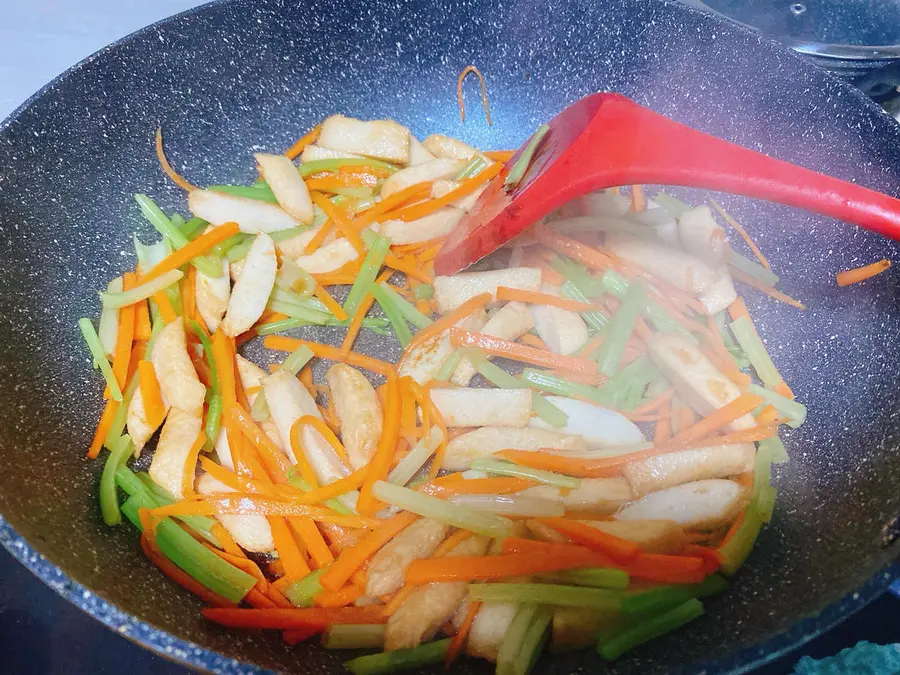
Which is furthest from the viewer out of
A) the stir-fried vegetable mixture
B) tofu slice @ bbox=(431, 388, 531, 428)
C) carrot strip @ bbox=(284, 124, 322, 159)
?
carrot strip @ bbox=(284, 124, 322, 159)

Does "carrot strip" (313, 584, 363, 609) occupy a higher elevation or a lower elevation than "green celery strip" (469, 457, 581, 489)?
higher

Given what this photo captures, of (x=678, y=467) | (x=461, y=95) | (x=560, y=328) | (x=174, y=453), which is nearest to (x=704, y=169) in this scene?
(x=560, y=328)

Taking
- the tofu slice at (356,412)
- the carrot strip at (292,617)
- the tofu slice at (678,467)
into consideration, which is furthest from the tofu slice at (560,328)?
the carrot strip at (292,617)

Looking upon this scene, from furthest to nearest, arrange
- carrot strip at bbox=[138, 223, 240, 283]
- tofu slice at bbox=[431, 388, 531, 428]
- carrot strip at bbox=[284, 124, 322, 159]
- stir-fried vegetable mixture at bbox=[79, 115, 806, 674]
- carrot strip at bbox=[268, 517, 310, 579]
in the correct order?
carrot strip at bbox=[284, 124, 322, 159] < carrot strip at bbox=[138, 223, 240, 283] < tofu slice at bbox=[431, 388, 531, 428] < carrot strip at bbox=[268, 517, 310, 579] < stir-fried vegetable mixture at bbox=[79, 115, 806, 674]

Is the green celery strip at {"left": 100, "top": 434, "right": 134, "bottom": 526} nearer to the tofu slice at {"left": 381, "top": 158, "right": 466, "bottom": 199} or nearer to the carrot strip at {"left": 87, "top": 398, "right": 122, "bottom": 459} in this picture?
the carrot strip at {"left": 87, "top": 398, "right": 122, "bottom": 459}

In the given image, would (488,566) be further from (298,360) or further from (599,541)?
(298,360)

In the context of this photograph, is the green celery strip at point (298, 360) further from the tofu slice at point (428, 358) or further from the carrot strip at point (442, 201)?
the carrot strip at point (442, 201)

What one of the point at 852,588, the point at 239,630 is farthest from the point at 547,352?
the point at 239,630

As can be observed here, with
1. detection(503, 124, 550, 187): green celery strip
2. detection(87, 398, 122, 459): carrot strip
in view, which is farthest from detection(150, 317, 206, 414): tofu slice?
detection(503, 124, 550, 187): green celery strip
